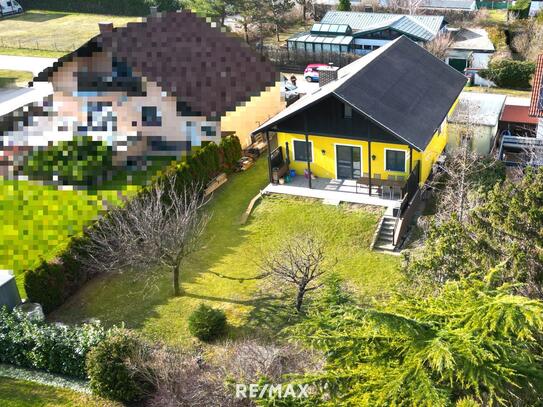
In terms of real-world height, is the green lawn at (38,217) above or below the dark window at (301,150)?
below

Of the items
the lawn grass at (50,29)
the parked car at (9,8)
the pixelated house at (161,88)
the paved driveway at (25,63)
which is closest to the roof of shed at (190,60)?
the pixelated house at (161,88)

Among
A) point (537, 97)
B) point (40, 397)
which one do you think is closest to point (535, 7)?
point (537, 97)

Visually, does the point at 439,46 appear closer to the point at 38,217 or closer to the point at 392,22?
the point at 392,22

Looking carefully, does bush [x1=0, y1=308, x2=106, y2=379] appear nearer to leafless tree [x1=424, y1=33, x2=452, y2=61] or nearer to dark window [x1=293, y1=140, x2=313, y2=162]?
dark window [x1=293, y1=140, x2=313, y2=162]

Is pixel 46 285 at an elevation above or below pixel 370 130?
below

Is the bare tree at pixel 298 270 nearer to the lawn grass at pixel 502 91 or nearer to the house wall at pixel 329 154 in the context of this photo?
the house wall at pixel 329 154
